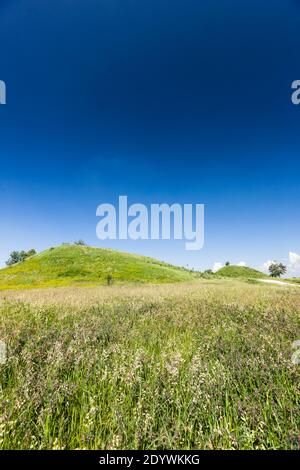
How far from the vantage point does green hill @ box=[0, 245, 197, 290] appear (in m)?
46.3

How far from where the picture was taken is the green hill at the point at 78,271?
4634 centimetres

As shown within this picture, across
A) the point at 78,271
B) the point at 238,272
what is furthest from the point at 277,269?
the point at 78,271

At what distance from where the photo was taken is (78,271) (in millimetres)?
51938

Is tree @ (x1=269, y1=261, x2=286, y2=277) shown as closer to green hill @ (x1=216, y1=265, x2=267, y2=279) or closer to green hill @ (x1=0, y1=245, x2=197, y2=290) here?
green hill @ (x1=216, y1=265, x2=267, y2=279)

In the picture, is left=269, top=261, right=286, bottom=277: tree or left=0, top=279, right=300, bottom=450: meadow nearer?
left=0, top=279, right=300, bottom=450: meadow

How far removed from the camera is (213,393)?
2527 millimetres

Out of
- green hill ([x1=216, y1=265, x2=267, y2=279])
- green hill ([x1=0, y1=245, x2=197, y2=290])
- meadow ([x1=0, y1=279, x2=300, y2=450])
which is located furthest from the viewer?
green hill ([x1=216, y1=265, x2=267, y2=279])

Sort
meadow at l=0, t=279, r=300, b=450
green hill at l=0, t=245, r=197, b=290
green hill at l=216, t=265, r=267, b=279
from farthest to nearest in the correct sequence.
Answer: green hill at l=216, t=265, r=267, b=279 → green hill at l=0, t=245, r=197, b=290 → meadow at l=0, t=279, r=300, b=450

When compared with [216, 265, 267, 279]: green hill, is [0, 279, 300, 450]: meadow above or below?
above

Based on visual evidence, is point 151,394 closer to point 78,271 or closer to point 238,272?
point 78,271

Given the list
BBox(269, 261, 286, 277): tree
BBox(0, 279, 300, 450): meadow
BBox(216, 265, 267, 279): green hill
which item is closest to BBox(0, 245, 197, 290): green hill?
BBox(0, 279, 300, 450): meadow
